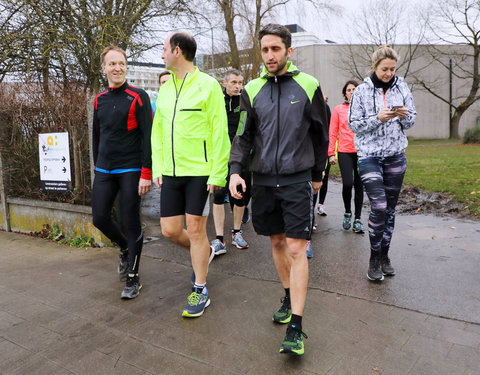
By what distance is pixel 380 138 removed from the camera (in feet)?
12.5

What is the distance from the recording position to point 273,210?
2859 mm

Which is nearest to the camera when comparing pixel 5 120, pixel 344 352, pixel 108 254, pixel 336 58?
pixel 344 352

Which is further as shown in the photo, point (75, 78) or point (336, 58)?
point (336, 58)

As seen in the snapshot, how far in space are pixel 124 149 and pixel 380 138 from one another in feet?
7.81

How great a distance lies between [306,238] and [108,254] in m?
3.07

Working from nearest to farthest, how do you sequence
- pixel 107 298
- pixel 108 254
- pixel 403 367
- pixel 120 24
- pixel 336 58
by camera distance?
pixel 403 367 < pixel 107 298 < pixel 108 254 < pixel 120 24 < pixel 336 58

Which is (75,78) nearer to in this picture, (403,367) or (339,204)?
(339,204)

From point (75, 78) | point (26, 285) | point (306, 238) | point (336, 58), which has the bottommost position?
point (26, 285)

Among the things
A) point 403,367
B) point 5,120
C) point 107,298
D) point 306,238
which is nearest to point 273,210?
point 306,238

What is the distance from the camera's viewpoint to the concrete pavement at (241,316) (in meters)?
2.56

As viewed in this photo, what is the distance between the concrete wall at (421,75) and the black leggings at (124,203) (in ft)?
121

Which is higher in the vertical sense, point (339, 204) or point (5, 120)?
point (5, 120)

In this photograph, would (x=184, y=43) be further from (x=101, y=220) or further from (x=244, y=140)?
(x=101, y=220)

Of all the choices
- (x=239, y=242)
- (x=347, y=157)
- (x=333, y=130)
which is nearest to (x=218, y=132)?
(x=239, y=242)
